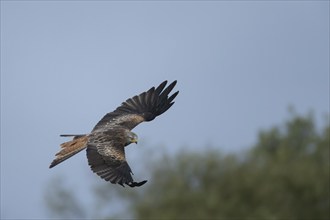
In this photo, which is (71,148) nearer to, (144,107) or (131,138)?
(131,138)

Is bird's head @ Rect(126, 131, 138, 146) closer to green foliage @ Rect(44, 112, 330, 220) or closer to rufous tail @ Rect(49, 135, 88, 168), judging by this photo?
rufous tail @ Rect(49, 135, 88, 168)

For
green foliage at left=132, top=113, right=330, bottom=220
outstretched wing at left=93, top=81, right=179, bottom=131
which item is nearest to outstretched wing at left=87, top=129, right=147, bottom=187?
outstretched wing at left=93, top=81, right=179, bottom=131

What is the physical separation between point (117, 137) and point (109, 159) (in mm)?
729

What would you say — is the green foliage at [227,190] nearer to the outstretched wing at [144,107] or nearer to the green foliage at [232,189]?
the green foliage at [232,189]

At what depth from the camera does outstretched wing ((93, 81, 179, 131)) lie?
22.8 metres

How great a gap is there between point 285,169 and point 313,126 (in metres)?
7.34

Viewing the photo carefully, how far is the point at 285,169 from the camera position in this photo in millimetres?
48125

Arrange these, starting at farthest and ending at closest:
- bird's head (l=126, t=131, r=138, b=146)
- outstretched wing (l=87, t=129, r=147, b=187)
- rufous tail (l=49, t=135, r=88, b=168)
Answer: bird's head (l=126, t=131, r=138, b=146), rufous tail (l=49, t=135, r=88, b=168), outstretched wing (l=87, t=129, r=147, b=187)

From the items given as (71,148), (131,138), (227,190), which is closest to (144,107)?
(131,138)

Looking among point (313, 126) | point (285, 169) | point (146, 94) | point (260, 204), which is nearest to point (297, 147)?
point (313, 126)

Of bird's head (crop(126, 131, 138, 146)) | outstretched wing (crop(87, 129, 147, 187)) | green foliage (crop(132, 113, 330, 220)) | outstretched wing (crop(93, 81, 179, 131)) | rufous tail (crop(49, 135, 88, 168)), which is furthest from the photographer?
green foliage (crop(132, 113, 330, 220))

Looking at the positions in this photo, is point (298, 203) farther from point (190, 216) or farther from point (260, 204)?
point (190, 216)

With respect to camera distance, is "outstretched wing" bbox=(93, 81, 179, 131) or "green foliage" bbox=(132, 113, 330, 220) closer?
"outstretched wing" bbox=(93, 81, 179, 131)

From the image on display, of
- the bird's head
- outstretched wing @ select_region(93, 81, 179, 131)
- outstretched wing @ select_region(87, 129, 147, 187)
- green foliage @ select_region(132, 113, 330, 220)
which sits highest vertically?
green foliage @ select_region(132, 113, 330, 220)
